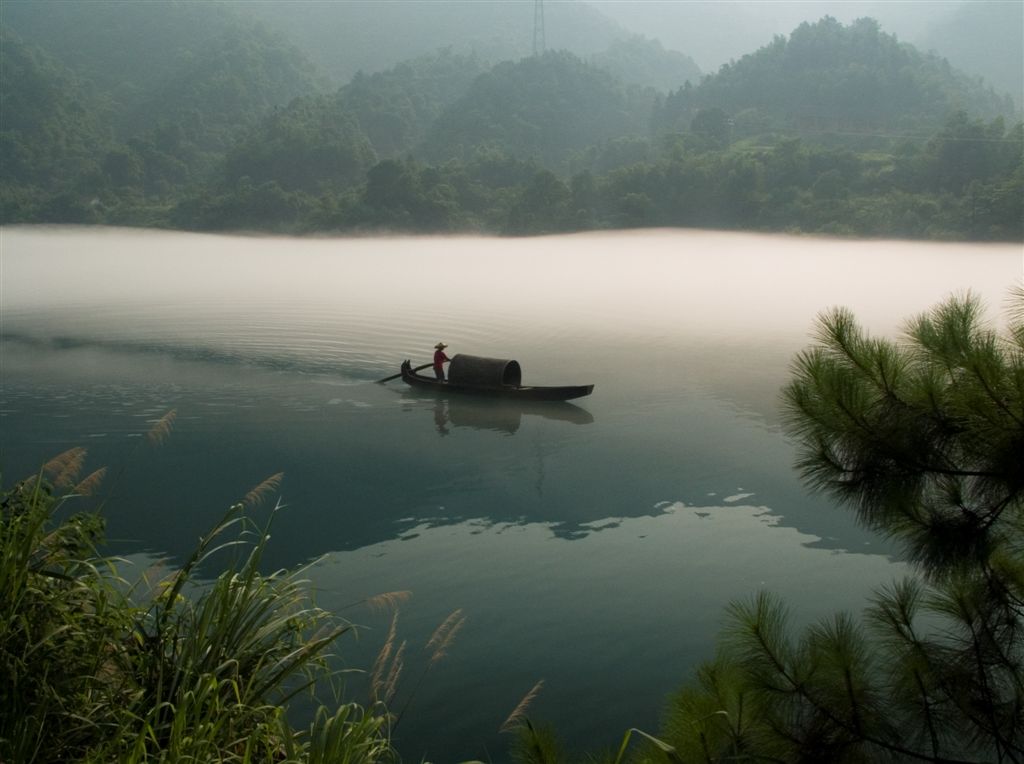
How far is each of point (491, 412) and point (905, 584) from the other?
458 inches

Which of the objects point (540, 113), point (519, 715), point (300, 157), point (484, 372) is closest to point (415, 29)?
point (540, 113)

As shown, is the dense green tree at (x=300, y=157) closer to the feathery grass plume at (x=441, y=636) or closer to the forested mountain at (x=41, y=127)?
the forested mountain at (x=41, y=127)

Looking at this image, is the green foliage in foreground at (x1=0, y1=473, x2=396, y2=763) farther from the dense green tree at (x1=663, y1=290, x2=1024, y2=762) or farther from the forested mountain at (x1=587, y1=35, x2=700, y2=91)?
the forested mountain at (x1=587, y1=35, x2=700, y2=91)

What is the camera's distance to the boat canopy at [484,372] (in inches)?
638

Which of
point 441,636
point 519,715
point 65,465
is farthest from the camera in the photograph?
point 441,636

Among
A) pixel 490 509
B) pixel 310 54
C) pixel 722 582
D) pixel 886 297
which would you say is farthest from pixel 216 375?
pixel 310 54

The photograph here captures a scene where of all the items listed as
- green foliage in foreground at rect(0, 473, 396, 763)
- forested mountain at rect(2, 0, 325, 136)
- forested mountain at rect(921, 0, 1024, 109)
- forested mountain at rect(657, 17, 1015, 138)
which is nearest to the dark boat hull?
green foliage in foreground at rect(0, 473, 396, 763)

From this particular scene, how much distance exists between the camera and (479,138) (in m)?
84.2

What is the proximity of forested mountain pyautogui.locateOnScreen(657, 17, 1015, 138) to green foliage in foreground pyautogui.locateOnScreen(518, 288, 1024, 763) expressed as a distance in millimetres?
70826

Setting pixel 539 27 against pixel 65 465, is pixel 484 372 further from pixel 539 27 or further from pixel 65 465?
pixel 539 27

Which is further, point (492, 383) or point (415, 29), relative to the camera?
point (415, 29)

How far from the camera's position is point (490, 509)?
11.2m

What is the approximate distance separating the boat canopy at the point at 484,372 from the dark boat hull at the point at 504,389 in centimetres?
8

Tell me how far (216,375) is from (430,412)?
5.28 meters
